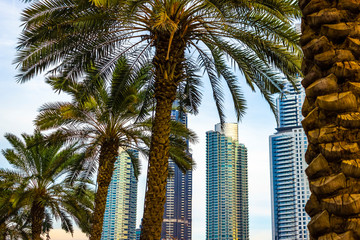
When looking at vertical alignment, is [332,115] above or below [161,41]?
below

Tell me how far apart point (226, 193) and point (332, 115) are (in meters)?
131

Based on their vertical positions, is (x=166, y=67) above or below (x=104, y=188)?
above

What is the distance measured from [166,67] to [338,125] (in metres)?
8.09

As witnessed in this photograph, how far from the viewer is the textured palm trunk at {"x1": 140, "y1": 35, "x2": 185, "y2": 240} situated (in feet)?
33.1

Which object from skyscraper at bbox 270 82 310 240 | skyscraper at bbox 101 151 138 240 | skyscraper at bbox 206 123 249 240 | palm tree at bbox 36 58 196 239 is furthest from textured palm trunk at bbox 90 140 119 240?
skyscraper at bbox 206 123 249 240

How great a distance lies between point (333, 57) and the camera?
117 inches

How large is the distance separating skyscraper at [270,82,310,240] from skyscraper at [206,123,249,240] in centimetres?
1154

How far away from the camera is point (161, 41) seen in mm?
10742

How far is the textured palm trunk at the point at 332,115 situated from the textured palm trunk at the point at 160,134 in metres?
7.26

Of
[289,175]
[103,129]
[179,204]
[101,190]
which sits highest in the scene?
[179,204]

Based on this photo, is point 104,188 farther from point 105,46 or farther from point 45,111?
point 105,46

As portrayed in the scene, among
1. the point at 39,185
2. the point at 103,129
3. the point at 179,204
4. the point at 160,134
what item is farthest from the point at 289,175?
the point at 160,134

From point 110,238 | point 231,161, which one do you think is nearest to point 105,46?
point 110,238

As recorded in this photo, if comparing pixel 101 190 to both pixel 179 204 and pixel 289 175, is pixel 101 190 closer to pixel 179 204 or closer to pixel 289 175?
pixel 289 175
